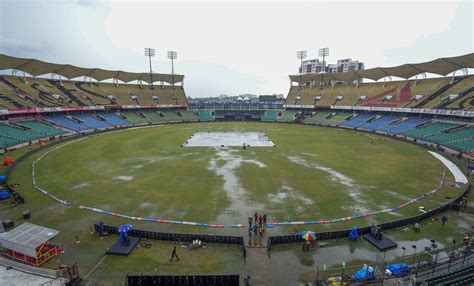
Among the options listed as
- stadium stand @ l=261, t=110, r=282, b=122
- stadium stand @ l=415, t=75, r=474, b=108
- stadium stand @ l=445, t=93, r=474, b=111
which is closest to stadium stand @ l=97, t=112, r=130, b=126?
stadium stand @ l=261, t=110, r=282, b=122

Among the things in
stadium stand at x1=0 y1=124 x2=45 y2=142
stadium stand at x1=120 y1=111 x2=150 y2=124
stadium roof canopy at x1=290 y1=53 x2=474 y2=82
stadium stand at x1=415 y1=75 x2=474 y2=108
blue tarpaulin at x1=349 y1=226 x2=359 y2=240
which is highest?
stadium roof canopy at x1=290 y1=53 x2=474 y2=82

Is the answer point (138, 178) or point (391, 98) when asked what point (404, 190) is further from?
point (391, 98)

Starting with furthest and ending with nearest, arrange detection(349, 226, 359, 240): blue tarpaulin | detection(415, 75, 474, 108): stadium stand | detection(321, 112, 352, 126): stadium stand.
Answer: detection(321, 112, 352, 126): stadium stand, detection(415, 75, 474, 108): stadium stand, detection(349, 226, 359, 240): blue tarpaulin

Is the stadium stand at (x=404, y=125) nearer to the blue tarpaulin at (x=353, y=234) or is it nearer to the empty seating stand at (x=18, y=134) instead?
the blue tarpaulin at (x=353, y=234)

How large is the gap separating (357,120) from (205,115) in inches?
2566

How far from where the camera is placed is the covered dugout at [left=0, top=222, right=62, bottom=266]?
16688 millimetres

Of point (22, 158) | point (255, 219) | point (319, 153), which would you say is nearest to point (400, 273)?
point (255, 219)

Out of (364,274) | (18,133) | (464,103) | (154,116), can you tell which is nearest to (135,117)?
(154,116)

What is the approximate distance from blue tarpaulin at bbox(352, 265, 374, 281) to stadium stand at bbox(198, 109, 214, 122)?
3930 inches

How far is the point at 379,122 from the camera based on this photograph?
76.5 meters

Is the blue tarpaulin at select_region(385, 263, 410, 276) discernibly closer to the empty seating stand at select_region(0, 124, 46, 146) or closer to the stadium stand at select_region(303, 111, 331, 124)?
the empty seating stand at select_region(0, 124, 46, 146)

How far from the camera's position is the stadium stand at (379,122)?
243 feet

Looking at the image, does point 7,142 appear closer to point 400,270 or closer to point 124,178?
point 124,178

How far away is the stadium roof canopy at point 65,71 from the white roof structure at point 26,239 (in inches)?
2813
